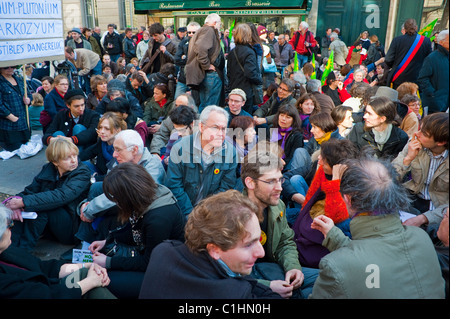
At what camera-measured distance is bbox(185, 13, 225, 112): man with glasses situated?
485 centimetres

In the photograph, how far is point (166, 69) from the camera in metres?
6.16

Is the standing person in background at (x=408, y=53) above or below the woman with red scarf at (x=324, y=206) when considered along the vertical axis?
above

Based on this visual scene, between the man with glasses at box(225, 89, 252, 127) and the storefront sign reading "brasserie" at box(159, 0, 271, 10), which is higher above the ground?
the storefront sign reading "brasserie" at box(159, 0, 271, 10)

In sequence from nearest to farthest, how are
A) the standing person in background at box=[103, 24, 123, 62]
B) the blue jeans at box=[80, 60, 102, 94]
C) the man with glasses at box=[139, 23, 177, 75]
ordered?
the man with glasses at box=[139, 23, 177, 75] < the blue jeans at box=[80, 60, 102, 94] < the standing person in background at box=[103, 24, 123, 62]

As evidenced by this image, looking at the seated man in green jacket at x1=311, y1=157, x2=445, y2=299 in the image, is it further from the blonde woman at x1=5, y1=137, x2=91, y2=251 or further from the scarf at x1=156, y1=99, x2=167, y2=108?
the scarf at x1=156, y1=99, x2=167, y2=108

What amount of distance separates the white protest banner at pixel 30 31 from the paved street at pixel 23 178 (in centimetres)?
129

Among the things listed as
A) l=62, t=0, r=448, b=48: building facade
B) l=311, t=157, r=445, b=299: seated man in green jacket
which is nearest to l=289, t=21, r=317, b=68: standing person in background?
l=62, t=0, r=448, b=48: building facade

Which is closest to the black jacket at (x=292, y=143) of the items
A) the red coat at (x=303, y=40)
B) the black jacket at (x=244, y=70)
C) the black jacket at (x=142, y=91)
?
the black jacket at (x=244, y=70)

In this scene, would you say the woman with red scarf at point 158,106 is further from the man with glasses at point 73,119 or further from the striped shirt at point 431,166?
the striped shirt at point 431,166

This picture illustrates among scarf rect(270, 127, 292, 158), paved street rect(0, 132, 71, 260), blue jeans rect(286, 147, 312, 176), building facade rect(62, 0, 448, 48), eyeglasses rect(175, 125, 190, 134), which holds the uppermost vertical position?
building facade rect(62, 0, 448, 48)

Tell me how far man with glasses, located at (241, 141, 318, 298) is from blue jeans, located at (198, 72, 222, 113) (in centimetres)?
276

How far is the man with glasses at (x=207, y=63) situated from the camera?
485cm

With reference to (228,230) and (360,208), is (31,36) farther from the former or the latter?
(360,208)

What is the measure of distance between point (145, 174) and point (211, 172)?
889mm
